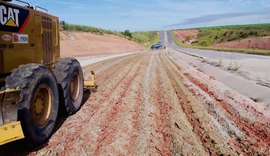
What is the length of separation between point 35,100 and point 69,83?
1.97 metres

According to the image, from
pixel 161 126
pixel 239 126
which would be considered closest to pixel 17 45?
pixel 161 126

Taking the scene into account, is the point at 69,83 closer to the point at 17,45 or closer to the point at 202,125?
the point at 17,45

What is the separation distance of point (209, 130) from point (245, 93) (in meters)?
6.01

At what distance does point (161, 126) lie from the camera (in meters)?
7.16

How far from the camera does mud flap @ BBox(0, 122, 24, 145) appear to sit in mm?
4362

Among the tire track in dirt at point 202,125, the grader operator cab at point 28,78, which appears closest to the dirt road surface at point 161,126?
the tire track in dirt at point 202,125

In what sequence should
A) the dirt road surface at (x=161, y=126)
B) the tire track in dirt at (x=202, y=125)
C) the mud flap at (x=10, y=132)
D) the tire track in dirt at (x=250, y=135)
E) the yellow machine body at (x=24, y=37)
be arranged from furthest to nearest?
1. the tire track in dirt at (x=250, y=135)
2. the tire track in dirt at (x=202, y=125)
3. the dirt road surface at (x=161, y=126)
4. the yellow machine body at (x=24, y=37)
5. the mud flap at (x=10, y=132)

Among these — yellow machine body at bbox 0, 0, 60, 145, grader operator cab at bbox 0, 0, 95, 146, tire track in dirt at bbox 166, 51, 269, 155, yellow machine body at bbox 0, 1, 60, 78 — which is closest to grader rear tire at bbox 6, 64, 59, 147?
grader operator cab at bbox 0, 0, 95, 146

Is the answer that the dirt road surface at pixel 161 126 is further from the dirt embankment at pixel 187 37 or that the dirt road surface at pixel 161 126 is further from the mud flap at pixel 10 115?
the dirt embankment at pixel 187 37

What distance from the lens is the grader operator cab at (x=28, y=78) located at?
475cm

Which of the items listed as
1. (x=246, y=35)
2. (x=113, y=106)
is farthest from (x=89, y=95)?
(x=246, y=35)

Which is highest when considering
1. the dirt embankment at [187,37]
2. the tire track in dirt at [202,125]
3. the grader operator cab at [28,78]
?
the dirt embankment at [187,37]

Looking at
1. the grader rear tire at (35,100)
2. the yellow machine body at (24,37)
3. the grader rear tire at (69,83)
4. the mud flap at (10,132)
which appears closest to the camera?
the mud flap at (10,132)

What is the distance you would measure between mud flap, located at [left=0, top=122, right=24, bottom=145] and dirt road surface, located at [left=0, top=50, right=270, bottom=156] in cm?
86
